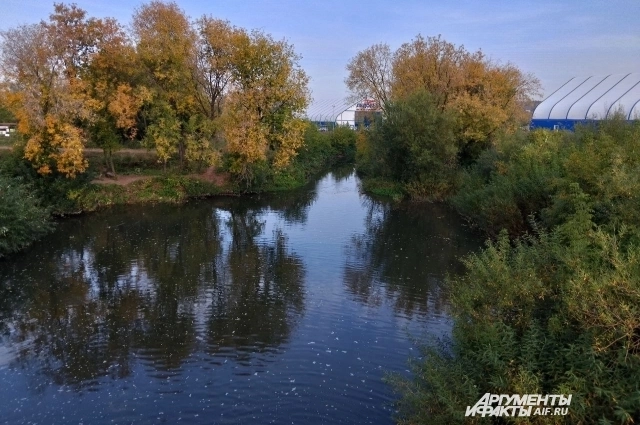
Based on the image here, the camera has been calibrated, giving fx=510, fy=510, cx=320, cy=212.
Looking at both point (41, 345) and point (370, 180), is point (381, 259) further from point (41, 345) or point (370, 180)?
point (370, 180)

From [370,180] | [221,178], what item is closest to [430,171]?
[370,180]

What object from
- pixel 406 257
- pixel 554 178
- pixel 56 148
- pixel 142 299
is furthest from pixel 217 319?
pixel 56 148

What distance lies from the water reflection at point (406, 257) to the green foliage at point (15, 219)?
12.3m

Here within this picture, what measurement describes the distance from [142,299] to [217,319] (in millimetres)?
2957

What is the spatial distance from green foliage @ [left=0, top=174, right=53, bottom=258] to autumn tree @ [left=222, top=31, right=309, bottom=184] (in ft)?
43.0

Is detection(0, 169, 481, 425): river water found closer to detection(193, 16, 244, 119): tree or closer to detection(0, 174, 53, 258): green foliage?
detection(0, 174, 53, 258): green foliage

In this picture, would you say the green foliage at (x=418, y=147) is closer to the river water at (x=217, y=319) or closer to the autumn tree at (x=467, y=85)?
the autumn tree at (x=467, y=85)

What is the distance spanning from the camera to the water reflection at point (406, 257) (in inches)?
627

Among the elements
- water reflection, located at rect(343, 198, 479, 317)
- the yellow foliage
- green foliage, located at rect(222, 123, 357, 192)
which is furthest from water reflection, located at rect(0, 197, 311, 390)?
green foliage, located at rect(222, 123, 357, 192)

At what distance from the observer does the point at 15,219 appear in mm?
18953

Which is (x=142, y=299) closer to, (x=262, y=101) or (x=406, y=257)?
(x=406, y=257)

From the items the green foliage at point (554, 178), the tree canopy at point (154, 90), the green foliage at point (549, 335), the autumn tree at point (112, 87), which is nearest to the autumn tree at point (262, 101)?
the tree canopy at point (154, 90)

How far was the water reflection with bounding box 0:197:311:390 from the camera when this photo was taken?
475 inches

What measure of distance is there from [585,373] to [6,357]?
1203 centimetres
